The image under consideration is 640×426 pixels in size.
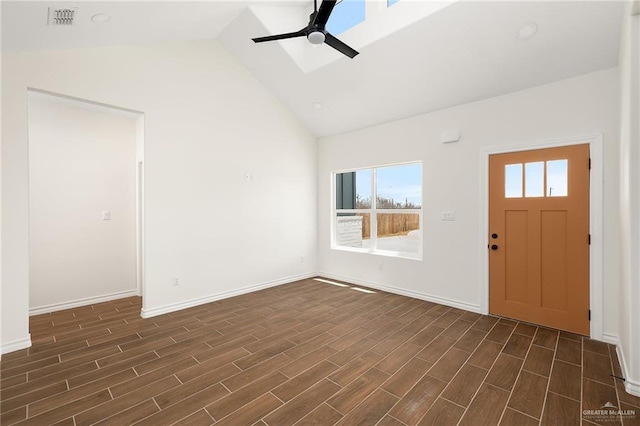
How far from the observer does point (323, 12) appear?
224 cm

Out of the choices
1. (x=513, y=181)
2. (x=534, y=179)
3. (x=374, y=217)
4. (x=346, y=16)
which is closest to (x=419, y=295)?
(x=374, y=217)

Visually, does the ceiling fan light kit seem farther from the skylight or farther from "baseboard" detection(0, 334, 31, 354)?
"baseboard" detection(0, 334, 31, 354)

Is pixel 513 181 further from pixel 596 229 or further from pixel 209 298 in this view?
pixel 209 298

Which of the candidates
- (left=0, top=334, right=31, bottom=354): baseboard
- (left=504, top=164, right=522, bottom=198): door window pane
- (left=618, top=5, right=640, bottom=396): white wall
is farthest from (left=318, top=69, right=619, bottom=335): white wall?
(left=0, top=334, right=31, bottom=354): baseboard

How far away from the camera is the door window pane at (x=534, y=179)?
3.24 meters

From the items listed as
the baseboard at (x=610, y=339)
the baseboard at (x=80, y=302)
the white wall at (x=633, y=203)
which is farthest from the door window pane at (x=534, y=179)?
the baseboard at (x=80, y=302)

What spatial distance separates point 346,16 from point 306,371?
4.02m

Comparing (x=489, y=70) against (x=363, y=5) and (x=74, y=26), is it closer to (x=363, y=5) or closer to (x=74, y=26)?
(x=363, y=5)

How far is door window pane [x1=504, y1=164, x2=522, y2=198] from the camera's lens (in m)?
3.39

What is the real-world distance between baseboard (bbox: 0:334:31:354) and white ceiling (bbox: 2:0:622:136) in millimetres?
2759

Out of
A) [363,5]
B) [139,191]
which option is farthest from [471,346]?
[139,191]

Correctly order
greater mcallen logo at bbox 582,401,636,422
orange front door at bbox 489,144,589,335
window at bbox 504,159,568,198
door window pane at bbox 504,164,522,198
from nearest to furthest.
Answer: greater mcallen logo at bbox 582,401,636,422
orange front door at bbox 489,144,589,335
window at bbox 504,159,568,198
door window pane at bbox 504,164,522,198

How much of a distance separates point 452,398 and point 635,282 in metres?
1.52

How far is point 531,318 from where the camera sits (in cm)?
332
